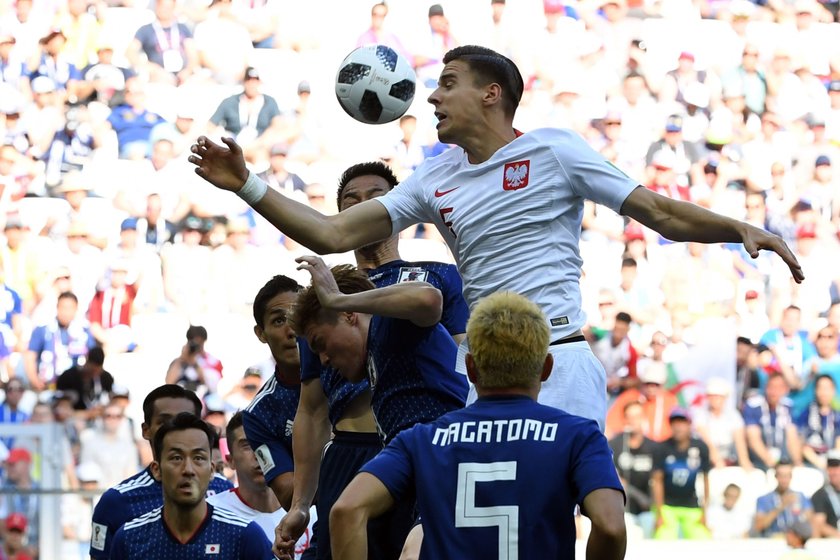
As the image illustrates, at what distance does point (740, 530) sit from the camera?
12391mm

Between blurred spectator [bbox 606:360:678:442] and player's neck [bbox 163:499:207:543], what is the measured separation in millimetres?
6741

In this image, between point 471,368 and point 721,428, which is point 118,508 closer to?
point 471,368

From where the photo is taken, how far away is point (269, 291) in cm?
692

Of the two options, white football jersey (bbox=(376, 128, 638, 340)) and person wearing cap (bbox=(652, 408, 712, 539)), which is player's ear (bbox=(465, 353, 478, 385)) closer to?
white football jersey (bbox=(376, 128, 638, 340))

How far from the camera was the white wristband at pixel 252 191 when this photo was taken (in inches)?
198

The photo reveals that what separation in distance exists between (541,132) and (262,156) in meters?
10.0

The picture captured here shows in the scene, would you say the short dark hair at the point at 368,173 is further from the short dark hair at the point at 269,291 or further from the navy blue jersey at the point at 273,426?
the navy blue jersey at the point at 273,426

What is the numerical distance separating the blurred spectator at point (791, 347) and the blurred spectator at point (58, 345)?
632cm

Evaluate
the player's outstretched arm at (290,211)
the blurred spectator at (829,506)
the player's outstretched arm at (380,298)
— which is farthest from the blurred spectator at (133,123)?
the player's outstretched arm at (380,298)

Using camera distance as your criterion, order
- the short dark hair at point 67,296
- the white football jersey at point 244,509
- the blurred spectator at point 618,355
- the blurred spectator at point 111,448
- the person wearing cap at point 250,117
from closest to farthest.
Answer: the white football jersey at point 244,509 → the blurred spectator at point 111,448 → the blurred spectator at point 618,355 → the short dark hair at point 67,296 → the person wearing cap at point 250,117

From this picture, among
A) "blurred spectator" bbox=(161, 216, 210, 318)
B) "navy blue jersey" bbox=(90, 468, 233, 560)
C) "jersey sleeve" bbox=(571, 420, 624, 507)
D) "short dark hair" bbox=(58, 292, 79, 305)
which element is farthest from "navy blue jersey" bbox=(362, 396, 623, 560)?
"blurred spectator" bbox=(161, 216, 210, 318)

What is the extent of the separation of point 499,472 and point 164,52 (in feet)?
41.0

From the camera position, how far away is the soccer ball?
6.47 m

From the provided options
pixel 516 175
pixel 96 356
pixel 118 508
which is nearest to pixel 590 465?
pixel 516 175
